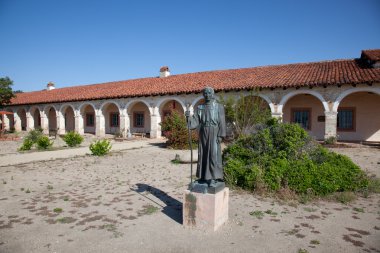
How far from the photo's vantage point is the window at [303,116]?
15.7 m

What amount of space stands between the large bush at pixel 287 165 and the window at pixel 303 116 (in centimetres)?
964

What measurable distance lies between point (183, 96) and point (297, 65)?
25.0 ft

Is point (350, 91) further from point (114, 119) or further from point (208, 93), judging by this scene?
point (114, 119)

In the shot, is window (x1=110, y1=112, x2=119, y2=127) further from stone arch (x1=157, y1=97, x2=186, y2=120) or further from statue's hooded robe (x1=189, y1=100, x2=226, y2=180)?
statue's hooded robe (x1=189, y1=100, x2=226, y2=180)

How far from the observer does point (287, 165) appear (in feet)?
19.5

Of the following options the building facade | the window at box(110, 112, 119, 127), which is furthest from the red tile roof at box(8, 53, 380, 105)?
the window at box(110, 112, 119, 127)

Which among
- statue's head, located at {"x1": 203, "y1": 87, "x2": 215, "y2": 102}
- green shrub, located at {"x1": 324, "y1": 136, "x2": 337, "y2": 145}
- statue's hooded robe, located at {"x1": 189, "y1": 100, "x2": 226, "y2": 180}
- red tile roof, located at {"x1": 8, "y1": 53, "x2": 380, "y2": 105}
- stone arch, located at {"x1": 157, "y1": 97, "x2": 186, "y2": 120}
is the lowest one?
green shrub, located at {"x1": 324, "y1": 136, "x2": 337, "y2": 145}

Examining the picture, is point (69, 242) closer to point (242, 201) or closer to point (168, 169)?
point (242, 201)

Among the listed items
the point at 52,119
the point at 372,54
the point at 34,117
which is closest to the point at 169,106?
the point at 372,54

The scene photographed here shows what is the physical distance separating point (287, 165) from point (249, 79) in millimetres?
11316

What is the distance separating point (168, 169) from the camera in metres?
8.60

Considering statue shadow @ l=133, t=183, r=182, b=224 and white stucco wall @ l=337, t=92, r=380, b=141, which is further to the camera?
white stucco wall @ l=337, t=92, r=380, b=141

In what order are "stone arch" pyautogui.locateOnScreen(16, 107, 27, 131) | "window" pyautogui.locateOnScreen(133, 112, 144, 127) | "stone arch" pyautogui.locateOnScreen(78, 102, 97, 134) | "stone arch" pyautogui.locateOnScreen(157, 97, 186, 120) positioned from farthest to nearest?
"stone arch" pyautogui.locateOnScreen(16, 107, 27, 131)
"stone arch" pyautogui.locateOnScreen(78, 102, 97, 134)
"window" pyautogui.locateOnScreen(133, 112, 144, 127)
"stone arch" pyautogui.locateOnScreen(157, 97, 186, 120)

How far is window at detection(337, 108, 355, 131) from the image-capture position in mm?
14758
